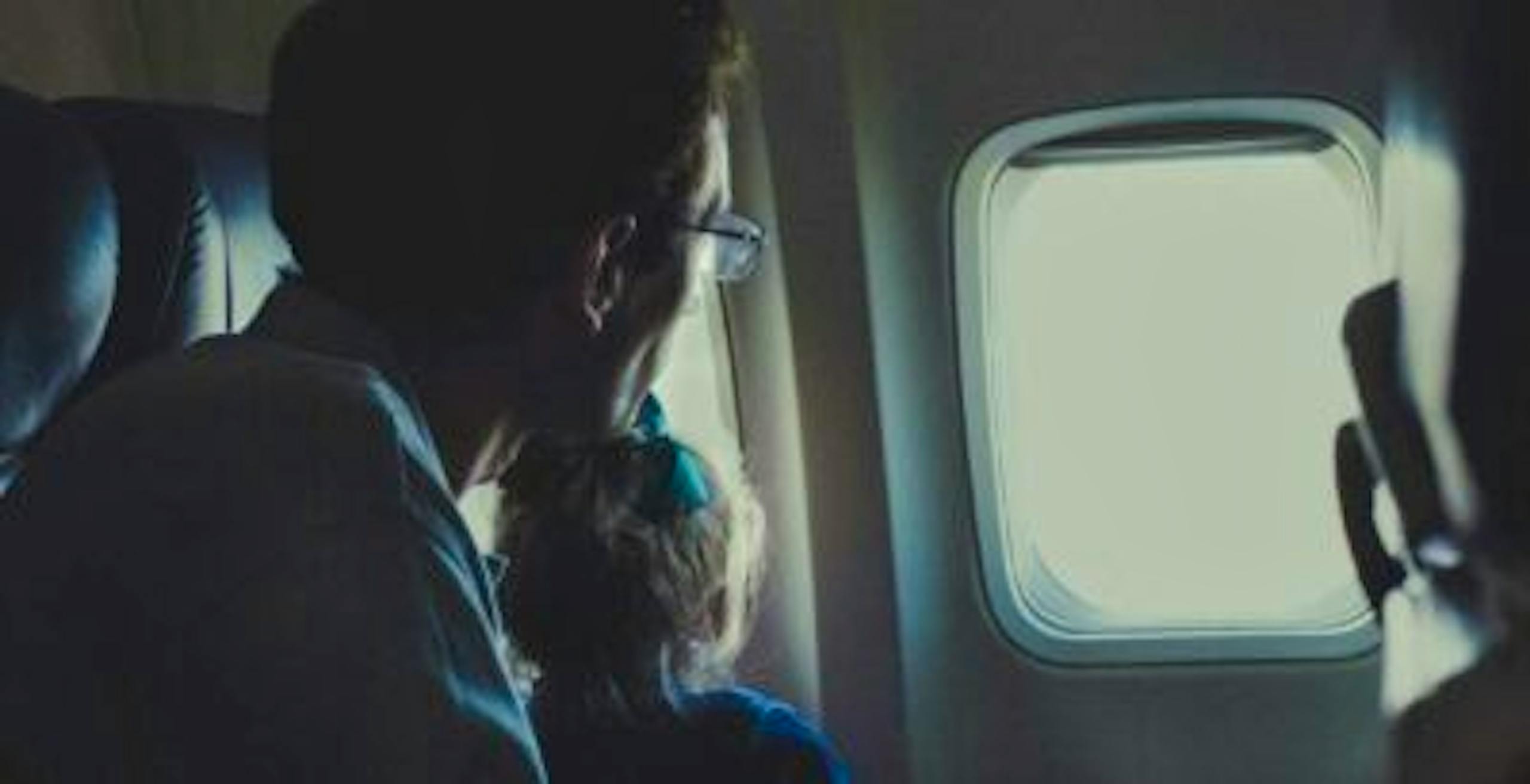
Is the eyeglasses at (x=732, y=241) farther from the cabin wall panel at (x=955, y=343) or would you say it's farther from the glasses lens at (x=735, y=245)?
the cabin wall panel at (x=955, y=343)

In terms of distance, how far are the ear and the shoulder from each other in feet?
2.35

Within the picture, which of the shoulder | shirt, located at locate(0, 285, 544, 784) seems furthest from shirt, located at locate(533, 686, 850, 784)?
shirt, located at locate(0, 285, 544, 784)

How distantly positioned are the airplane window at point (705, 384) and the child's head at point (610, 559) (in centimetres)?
28

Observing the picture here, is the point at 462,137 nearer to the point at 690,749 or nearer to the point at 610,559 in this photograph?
the point at 610,559

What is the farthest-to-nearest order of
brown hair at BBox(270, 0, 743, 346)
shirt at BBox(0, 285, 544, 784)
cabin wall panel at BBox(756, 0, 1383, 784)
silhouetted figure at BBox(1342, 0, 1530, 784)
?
1. cabin wall panel at BBox(756, 0, 1383, 784)
2. brown hair at BBox(270, 0, 743, 346)
3. shirt at BBox(0, 285, 544, 784)
4. silhouetted figure at BBox(1342, 0, 1530, 784)

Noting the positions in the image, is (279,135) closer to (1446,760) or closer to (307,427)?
(307,427)

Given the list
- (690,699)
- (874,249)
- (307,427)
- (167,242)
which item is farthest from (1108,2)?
(307,427)

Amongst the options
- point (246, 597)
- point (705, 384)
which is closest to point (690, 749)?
point (705, 384)

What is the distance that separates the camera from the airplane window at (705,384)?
2.46 metres

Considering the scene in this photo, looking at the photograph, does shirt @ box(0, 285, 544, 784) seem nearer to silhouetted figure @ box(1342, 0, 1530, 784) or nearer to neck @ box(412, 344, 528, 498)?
neck @ box(412, 344, 528, 498)

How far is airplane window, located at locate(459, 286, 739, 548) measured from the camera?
2.46m

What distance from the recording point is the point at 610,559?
207 cm

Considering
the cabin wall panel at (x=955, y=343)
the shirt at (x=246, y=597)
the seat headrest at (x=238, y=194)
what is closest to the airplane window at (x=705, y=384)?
the cabin wall panel at (x=955, y=343)

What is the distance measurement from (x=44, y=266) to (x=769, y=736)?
0.85m
